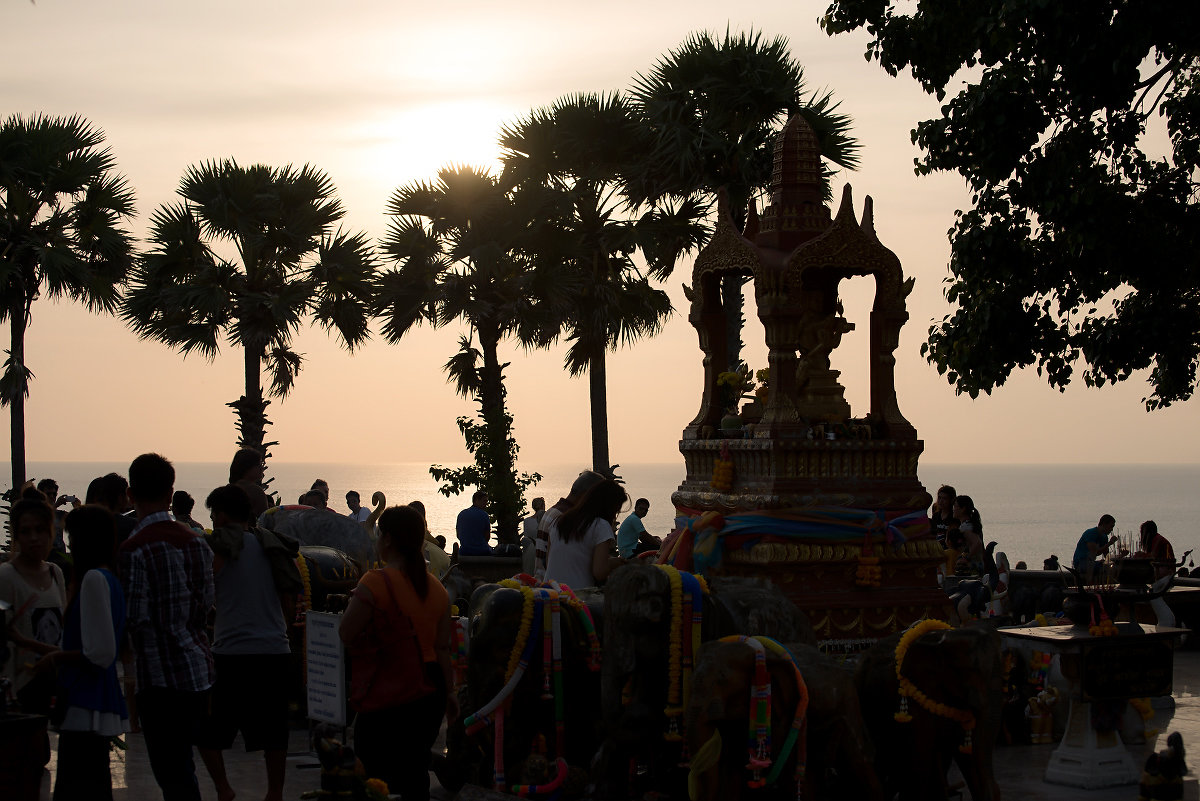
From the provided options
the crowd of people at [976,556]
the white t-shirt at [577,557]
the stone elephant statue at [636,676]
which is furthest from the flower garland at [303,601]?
the crowd of people at [976,556]

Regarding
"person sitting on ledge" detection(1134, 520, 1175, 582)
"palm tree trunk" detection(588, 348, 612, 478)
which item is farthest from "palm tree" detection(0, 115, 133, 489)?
"person sitting on ledge" detection(1134, 520, 1175, 582)

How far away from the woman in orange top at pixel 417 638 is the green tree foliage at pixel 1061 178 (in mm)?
8596

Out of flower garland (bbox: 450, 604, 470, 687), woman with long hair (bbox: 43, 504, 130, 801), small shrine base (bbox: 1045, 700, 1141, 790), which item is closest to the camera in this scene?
woman with long hair (bbox: 43, 504, 130, 801)

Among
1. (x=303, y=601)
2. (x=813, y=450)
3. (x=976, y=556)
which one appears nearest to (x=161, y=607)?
(x=303, y=601)

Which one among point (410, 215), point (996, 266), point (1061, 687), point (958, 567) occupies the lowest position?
point (1061, 687)

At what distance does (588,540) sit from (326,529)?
3442 mm

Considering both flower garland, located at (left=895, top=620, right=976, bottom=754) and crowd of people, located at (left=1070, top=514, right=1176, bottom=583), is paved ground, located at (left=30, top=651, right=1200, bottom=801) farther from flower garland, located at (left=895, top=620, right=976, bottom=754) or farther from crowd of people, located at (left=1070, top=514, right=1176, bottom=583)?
crowd of people, located at (left=1070, top=514, right=1176, bottom=583)

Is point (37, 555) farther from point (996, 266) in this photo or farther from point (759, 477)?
point (996, 266)

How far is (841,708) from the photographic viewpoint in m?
6.80

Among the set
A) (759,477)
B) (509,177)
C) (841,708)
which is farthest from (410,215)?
(841,708)

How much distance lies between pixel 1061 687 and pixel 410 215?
17608 mm

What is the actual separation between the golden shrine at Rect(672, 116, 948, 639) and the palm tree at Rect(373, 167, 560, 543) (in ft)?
40.0

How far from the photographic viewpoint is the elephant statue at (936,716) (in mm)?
7230

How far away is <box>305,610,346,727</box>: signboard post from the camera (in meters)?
7.85
